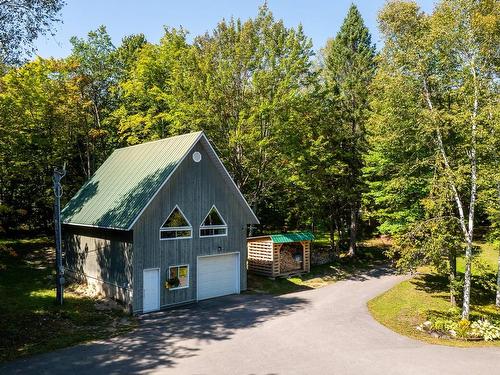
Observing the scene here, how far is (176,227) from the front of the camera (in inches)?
782

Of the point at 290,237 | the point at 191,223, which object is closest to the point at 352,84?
the point at 290,237

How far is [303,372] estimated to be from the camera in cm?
1211

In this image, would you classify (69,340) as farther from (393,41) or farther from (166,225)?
(393,41)

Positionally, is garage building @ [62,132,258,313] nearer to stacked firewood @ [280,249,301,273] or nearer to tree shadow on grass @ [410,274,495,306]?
stacked firewood @ [280,249,301,273]

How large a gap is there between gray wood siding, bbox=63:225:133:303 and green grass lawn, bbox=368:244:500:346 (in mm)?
11865

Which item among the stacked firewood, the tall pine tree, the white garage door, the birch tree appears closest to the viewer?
the birch tree

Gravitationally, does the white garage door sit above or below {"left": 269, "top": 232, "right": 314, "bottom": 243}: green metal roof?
below

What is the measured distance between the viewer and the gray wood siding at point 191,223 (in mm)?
18594

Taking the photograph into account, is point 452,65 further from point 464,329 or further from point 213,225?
point 213,225

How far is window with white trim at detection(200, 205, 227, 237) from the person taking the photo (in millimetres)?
21156

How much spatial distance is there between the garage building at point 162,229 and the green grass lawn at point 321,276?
6.66 ft

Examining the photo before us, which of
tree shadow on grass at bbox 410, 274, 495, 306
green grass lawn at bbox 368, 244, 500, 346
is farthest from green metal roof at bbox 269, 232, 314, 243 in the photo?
tree shadow on grass at bbox 410, 274, 495, 306

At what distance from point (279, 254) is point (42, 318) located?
1461 cm

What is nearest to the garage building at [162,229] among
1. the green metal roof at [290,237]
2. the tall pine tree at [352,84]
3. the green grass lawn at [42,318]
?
the green grass lawn at [42,318]
